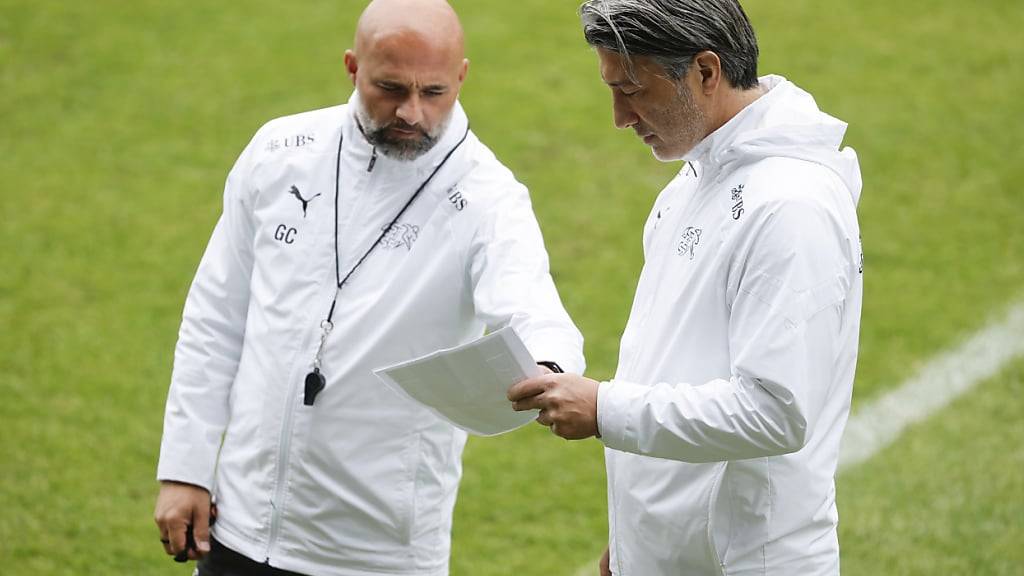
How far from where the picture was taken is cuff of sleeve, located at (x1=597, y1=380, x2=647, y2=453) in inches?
95.0

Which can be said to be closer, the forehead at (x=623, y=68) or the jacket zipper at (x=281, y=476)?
the forehead at (x=623, y=68)

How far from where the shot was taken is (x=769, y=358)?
2.29m

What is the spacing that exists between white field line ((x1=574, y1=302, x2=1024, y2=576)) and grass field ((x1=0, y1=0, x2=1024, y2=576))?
2.7 inches

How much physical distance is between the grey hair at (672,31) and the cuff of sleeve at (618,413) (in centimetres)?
55

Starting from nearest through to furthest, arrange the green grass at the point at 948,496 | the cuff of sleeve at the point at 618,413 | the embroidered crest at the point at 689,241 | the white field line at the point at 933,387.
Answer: the cuff of sleeve at the point at 618,413
the embroidered crest at the point at 689,241
the green grass at the point at 948,496
the white field line at the point at 933,387

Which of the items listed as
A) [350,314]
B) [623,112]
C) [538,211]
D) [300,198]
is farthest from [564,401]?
[538,211]

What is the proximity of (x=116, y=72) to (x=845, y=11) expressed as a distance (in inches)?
184

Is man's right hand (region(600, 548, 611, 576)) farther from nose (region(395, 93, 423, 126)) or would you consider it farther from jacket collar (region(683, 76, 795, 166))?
nose (region(395, 93, 423, 126))

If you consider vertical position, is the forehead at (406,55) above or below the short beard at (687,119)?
above

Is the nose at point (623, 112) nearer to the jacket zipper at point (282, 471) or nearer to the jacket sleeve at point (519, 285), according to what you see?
the jacket sleeve at point (519, 285)

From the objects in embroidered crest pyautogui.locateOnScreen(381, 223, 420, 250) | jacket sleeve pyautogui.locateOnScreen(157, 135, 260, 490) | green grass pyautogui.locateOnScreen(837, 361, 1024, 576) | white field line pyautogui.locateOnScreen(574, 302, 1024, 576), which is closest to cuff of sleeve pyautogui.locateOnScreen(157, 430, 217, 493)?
jacket sleeve pyautogui.locateOnScreen(157, 135, 260, 490)

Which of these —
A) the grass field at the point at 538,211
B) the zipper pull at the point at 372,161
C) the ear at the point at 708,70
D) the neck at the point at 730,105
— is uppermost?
the ear at the point at 708,70

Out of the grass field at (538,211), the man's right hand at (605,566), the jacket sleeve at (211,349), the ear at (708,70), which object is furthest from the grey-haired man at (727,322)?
the grass field at (538,211)

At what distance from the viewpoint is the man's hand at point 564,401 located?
2457 mm
